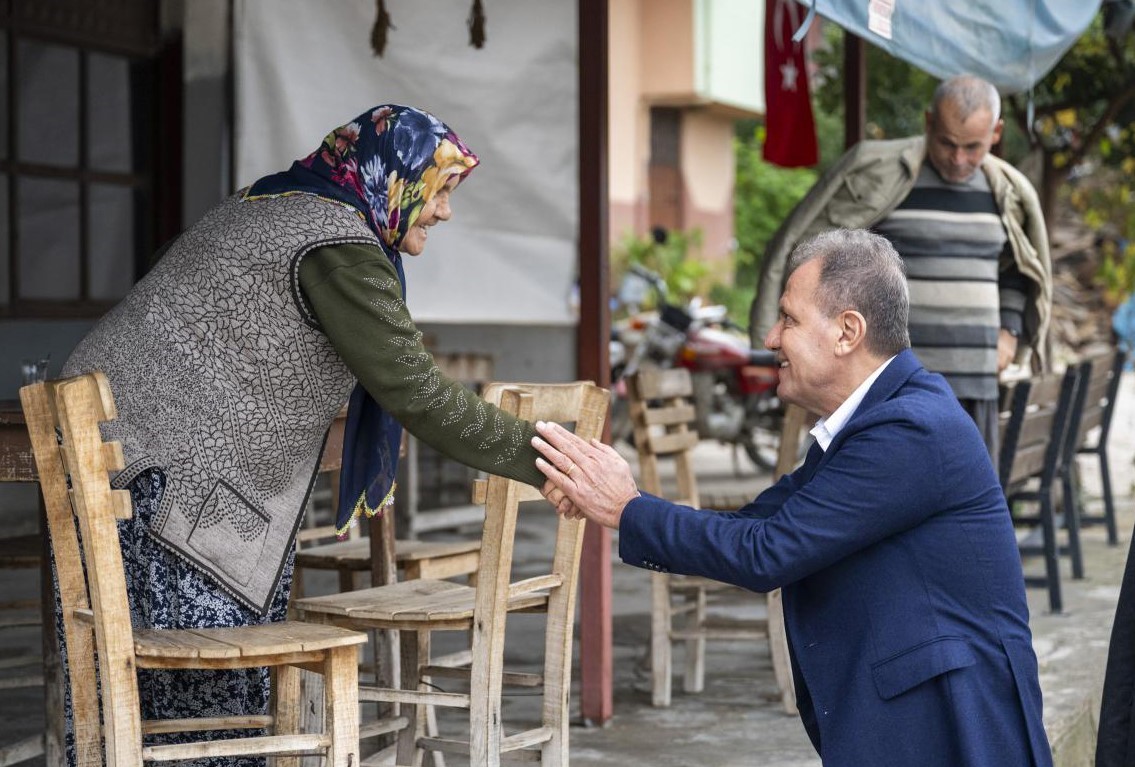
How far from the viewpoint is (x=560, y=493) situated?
115 inches

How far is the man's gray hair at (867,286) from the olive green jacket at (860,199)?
2.31 metres

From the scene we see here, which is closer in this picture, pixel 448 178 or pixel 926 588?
pixel 926 588

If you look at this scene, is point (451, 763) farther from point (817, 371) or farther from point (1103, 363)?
point (1103, 363)

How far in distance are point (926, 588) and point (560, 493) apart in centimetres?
81

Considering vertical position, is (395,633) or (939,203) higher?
(939,203)

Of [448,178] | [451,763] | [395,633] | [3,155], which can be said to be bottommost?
[451,763]

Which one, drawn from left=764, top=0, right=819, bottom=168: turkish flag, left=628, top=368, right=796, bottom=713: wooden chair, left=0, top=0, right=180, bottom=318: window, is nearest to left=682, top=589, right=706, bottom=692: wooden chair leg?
left=628, top=368, right=796, bottom=713: wooden chair

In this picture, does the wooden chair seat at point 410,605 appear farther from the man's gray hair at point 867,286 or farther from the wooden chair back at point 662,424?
the wooden chair back at point 662,424

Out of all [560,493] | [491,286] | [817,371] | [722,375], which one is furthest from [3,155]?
[722,375]

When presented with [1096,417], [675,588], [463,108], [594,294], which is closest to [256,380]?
[594,294]

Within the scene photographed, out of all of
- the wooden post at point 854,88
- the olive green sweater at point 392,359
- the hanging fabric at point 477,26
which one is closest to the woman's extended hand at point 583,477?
the olive green sweater at point 392,359

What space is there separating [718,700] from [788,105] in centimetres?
316

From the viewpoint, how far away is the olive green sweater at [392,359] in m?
2.85

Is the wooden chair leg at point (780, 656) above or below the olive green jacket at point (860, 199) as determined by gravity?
below
